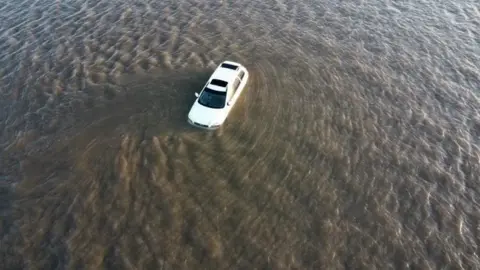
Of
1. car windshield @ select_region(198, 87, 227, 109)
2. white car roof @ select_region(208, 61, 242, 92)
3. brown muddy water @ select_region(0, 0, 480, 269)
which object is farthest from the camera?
white car roof @ select_region(208, 61, 242, 92)

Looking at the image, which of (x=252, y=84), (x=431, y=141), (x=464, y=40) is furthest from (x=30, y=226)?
(x=464, y=40)

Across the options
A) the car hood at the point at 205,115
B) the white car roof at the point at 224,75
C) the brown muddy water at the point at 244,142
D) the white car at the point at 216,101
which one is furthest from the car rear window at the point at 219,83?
the brown muddy water at the point at 244,142

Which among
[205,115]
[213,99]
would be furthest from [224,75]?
[205,115]

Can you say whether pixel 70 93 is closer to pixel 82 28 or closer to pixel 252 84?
pixel 82 28

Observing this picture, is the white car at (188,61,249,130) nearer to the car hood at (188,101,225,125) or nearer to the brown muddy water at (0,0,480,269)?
the car hood at (188,101,225,125)

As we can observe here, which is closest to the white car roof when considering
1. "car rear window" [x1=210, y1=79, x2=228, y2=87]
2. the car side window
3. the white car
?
the white car

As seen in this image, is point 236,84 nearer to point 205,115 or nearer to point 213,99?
point 213,99

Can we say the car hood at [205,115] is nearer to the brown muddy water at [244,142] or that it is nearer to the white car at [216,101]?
the white car at [216,101]
